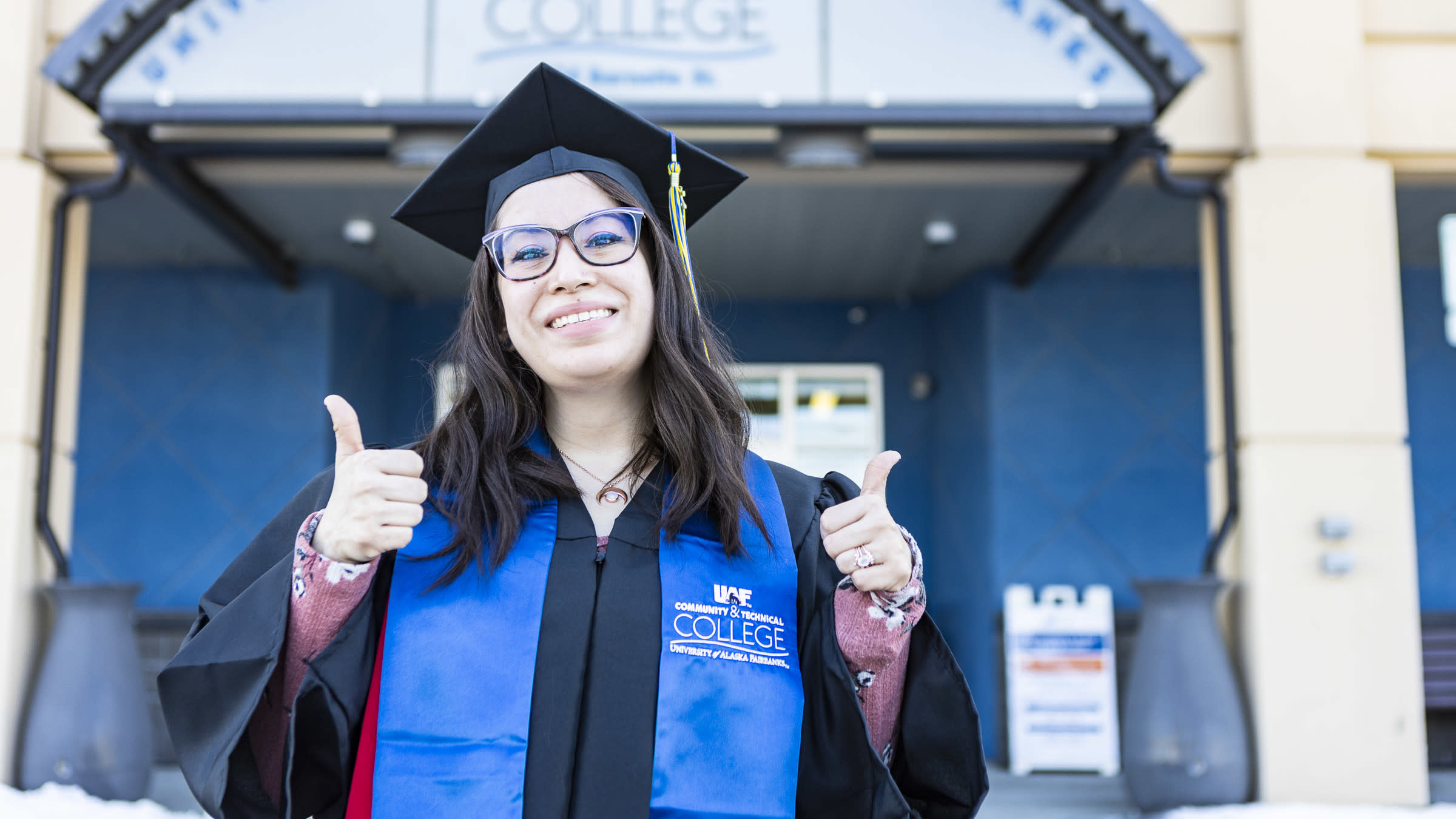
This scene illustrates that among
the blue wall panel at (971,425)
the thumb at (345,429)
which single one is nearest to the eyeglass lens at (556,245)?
the thumb at (345,429)

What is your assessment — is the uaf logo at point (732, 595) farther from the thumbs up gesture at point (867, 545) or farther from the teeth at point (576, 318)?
the teeth at point (576, 318)

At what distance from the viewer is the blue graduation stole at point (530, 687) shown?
1406mm

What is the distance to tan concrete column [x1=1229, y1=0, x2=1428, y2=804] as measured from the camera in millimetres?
5027

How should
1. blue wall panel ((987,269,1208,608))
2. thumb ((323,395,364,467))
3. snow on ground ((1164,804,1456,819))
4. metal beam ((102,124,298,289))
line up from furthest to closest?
blue wall panel ((987,269,1208,608)) < metal beam ((102,124,298,289)) < snow on ground ((1164,804,1456,819)) < thumb ((323,395,364,467))

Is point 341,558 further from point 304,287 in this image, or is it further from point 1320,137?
point 304,287

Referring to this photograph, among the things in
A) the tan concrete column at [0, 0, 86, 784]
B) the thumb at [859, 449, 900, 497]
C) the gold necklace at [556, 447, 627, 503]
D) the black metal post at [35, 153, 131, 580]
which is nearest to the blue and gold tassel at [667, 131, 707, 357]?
the gold necklace at [556, 447, 627, 503]

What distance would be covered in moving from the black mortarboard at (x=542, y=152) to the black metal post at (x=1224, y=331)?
164 inches

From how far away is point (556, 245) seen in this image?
5.28 ft

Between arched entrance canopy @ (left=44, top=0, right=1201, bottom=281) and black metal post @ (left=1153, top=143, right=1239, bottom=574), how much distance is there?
1.04 feet

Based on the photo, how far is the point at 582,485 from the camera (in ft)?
5.39

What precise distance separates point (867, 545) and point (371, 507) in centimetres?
61

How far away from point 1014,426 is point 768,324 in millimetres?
2081

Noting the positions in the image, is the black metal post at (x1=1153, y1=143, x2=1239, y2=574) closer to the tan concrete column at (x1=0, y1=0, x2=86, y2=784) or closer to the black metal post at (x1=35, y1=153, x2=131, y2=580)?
the black metal post at (x1=35, y1=153, x2=131, y2=580)

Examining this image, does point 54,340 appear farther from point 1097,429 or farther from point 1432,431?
point 1432,431
